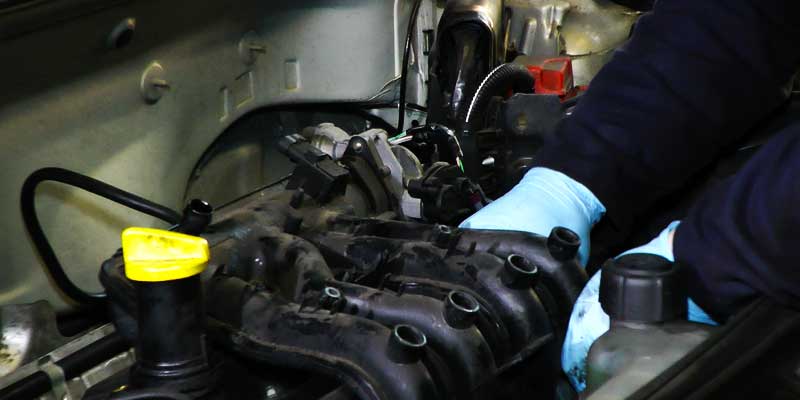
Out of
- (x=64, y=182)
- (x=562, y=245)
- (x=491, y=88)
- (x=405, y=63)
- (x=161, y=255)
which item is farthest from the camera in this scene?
(x=405, y=63)

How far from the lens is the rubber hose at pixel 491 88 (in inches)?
65.5

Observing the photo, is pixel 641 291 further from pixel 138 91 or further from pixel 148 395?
pixel 138 91

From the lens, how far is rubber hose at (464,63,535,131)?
1.66 metres

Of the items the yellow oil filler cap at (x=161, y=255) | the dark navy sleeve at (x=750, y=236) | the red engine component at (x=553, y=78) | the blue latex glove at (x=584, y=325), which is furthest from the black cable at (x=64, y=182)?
the red engine component at (x=553, y=78)

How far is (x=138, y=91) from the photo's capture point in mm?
1326

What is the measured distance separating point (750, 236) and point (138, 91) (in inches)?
34.9

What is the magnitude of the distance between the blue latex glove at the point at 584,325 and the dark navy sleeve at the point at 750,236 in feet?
0.17

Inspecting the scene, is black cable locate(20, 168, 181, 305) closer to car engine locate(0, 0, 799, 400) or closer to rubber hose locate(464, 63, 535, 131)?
car engine locate(0, 0, 799, 400)

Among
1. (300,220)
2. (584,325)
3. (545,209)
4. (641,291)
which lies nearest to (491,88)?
(545,209)

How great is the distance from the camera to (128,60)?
1.29m

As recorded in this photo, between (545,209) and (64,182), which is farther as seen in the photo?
(545,209)

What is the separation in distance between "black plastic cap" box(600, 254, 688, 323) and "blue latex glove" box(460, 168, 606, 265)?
0.41m

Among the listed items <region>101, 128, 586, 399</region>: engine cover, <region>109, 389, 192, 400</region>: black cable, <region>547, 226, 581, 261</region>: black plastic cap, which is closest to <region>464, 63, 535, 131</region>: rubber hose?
<region>101, 128, 586, 399</region>: engine cover

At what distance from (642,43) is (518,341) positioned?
545 millimetres
